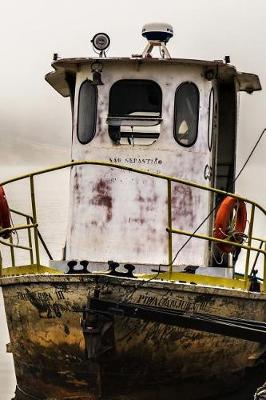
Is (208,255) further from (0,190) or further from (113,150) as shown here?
(0,190)

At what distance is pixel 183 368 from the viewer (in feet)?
39.8

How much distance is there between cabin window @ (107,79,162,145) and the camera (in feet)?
44.0

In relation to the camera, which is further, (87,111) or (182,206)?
(87,111)

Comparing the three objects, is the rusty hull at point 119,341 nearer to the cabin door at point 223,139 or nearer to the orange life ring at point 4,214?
the orange life ring at point 4,214

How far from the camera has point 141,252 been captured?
1312 centimetres

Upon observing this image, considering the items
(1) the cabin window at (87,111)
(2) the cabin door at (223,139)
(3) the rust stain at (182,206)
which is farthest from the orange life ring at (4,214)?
(2) the cabin door at (223,139)

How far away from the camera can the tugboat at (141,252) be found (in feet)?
38.6

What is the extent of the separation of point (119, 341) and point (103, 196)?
218 centimetres

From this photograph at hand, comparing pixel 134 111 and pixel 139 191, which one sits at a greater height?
pixel 134 111

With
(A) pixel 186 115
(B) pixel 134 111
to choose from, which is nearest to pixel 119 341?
(A) pixel 186 115

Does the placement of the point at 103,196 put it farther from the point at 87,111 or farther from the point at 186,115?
the point at 186,115

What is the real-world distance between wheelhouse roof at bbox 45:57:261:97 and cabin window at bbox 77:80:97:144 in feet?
1.00

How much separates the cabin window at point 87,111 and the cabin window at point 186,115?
101cm

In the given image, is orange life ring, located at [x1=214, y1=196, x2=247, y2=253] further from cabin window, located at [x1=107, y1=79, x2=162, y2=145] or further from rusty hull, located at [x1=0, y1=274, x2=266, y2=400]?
cabin window, located at [x1=107, y1=79, x2=162, y2=145]
